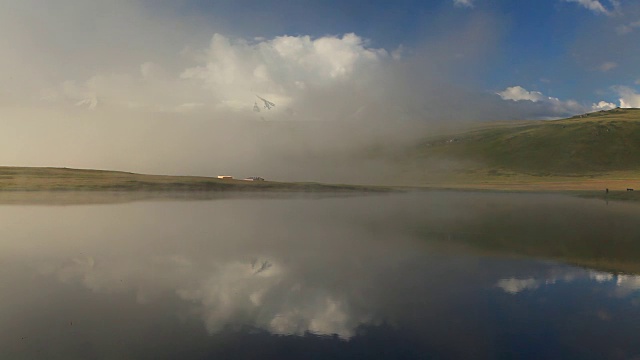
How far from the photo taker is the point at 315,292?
56.9 ft

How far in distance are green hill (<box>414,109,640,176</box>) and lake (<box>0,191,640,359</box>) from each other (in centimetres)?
13266

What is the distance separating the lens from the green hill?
152 meters

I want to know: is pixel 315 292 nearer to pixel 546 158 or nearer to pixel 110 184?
pixel 110 184

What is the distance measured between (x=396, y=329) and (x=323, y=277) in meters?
6.54

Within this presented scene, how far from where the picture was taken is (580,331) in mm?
13578

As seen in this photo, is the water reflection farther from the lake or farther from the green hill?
the green hill

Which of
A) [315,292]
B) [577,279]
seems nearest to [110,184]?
[315,292]

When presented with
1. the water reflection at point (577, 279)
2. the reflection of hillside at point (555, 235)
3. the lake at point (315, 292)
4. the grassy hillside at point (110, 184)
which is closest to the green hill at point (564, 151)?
the grassy hillside at point (110, 184)

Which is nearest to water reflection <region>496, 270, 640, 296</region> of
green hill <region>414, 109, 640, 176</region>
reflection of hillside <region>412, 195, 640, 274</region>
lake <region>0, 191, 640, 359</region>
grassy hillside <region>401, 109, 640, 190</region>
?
lake <region>0, 191, 640, 359</region>

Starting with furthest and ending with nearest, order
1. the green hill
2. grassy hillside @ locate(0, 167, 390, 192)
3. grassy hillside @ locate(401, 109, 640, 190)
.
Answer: the green hill
grassy hillside @ locate(401, 109, 640, 190)
grassy hillside @ locate(0, 167, 390, 192)

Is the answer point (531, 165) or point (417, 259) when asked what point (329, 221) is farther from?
point (531, 165)

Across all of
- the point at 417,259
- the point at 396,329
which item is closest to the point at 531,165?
the point at 417,259

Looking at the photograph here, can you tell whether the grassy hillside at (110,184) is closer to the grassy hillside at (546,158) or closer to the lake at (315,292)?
the lake at (315,292)

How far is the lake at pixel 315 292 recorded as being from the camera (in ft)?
40.5
